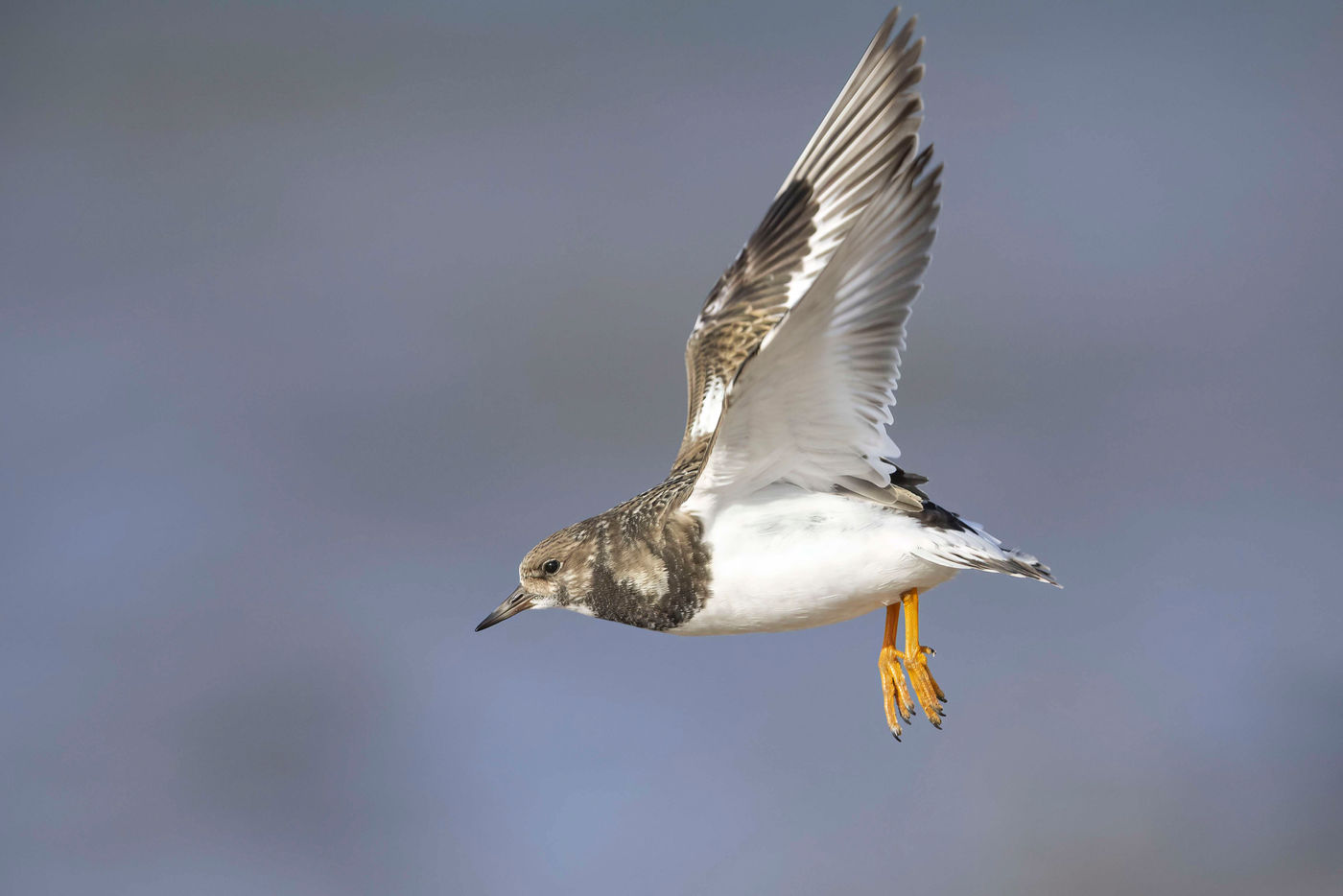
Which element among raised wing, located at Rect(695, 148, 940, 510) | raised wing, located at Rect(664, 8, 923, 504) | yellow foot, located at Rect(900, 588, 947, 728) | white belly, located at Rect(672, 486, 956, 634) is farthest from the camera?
raised wing, located at Rect(664, 8, 923, 504)

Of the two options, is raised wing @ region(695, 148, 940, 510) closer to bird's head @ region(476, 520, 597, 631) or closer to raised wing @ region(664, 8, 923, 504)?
raised wing @ region(664, 8, 923, 504)

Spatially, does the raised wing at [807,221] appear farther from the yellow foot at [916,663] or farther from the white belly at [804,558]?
the yellow foot at [916,663]

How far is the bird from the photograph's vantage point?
289cm

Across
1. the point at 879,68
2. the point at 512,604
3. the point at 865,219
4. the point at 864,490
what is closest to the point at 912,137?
A: the point at 879,68

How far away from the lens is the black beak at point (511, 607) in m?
3.49

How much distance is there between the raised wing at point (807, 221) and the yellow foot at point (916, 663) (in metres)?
0.62

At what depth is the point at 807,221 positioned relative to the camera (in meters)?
4.15

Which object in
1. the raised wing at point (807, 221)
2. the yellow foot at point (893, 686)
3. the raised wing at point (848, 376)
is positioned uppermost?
the raised wing at point (807, 221)

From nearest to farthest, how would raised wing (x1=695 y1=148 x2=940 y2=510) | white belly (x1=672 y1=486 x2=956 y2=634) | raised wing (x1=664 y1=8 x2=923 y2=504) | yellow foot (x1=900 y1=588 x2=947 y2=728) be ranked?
1. raised wing (x1=695 y1=148 x2=940 y2=510)
2. white belly (x1=672 y1=486 x2=956 y2=634)
3. yellow foot (x1=900 y1=588 x2=947 y2=728)
4. raised wing (x1=664 y1=8 x2=923 y2=504)

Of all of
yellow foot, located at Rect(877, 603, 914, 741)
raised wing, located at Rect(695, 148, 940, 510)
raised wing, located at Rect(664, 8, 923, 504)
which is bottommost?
yellow foot, located at Rect(877, 603, 914, 741)

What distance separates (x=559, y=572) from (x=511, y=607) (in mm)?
221

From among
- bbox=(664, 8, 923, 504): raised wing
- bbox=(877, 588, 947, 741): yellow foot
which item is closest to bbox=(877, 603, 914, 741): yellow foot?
bbox=(877, 588, 947, 741): yellow foot

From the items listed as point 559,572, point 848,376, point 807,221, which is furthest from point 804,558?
point 807,221

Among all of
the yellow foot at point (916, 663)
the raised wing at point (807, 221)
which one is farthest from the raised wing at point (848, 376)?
the yellow foot at point (916, 663)
